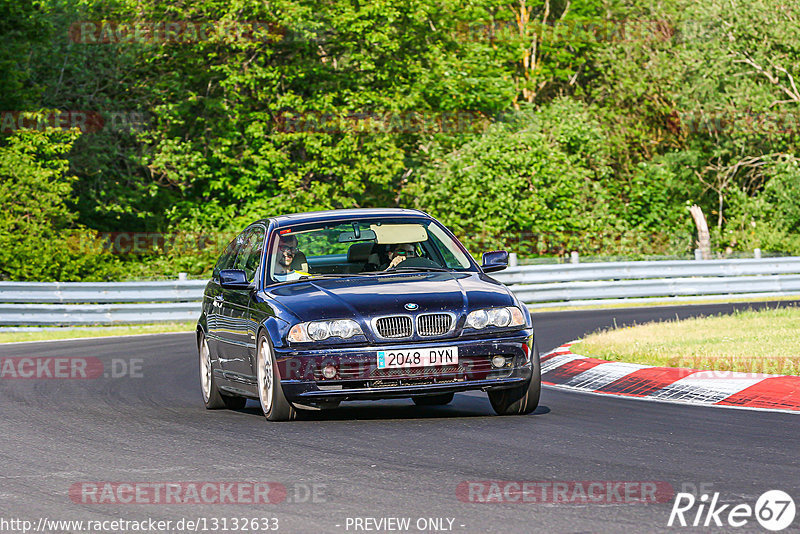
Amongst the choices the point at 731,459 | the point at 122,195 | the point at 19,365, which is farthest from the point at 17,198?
the point at 731,459

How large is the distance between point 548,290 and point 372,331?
19.5 meters

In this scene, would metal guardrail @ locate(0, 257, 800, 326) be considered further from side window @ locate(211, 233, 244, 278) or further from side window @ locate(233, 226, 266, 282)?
side window @ locate(233, 226, 266, 282)

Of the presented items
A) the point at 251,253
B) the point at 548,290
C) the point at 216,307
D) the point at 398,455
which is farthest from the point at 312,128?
the point at 398,455

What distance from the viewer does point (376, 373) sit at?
9.42 m

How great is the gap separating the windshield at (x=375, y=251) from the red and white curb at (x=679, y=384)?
2023 millimetres

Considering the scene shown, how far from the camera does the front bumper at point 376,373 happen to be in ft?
30.9

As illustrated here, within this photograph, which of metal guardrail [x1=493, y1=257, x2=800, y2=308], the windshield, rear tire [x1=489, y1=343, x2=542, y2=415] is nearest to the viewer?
rear tire [x1=489, y1=343, x2=542, y2=415]

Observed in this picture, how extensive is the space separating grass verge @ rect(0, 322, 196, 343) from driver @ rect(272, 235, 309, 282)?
13.3m

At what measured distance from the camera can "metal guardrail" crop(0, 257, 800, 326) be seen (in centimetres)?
2517

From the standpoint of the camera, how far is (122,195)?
3769cm

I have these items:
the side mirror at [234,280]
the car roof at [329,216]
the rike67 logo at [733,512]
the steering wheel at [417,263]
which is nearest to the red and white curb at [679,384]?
the steering wheel at [417,263]

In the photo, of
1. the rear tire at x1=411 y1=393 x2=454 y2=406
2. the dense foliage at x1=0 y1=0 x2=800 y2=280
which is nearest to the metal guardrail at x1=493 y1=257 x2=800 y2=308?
the dense foliage at x1=0 y1=0 x2=800 y2=280

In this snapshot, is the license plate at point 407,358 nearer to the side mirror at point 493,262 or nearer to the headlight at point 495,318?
the headlight at point 495,318

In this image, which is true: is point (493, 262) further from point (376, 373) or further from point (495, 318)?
point (376, 373)
